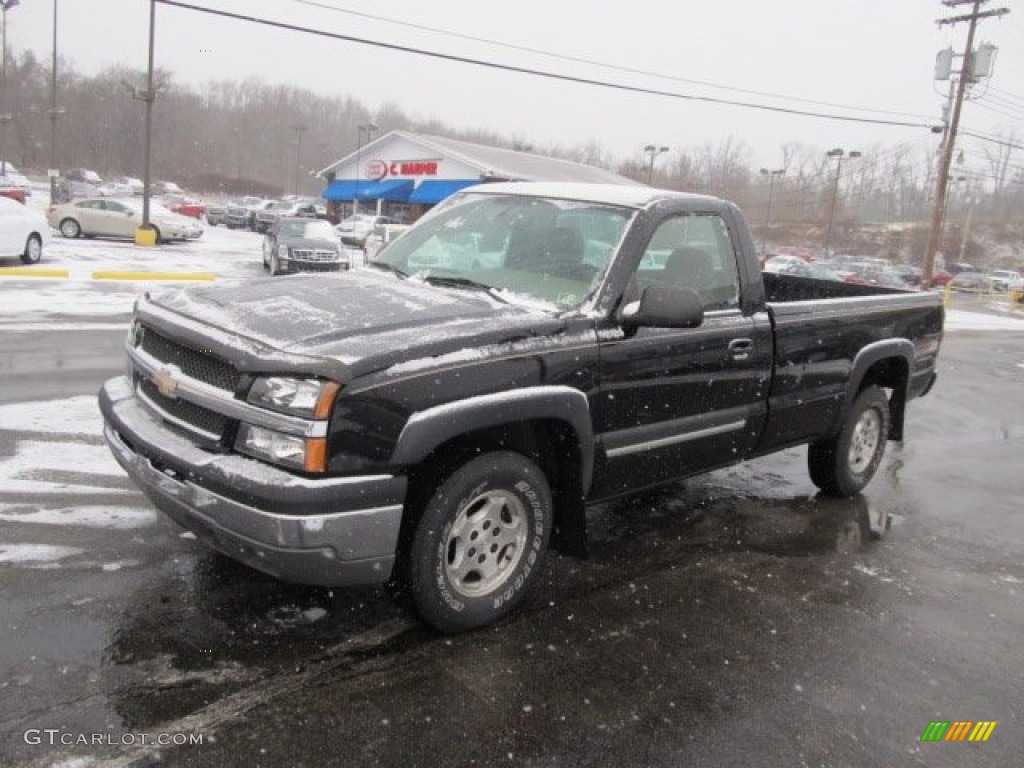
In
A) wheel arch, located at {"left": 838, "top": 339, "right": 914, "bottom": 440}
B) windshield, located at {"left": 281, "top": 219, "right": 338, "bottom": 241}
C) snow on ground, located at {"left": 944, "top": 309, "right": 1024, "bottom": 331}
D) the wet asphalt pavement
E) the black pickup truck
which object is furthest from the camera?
snow on ground, located at {"left": 944, "top": 309, "right": 1024, "bottom": 331}

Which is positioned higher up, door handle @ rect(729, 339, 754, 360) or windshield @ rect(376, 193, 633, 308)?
windshield @ rect(376, 193, 633, 308)

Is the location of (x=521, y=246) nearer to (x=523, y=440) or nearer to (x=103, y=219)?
(x=523, y=440)

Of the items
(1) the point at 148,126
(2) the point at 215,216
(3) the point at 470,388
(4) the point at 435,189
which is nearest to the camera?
(3) the point at 470,388

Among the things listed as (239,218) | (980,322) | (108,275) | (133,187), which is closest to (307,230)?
(108,275)

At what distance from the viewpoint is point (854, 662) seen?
3568 mm

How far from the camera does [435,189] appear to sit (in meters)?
42.6

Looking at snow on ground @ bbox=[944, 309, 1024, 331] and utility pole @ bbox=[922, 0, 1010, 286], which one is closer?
snow on ground @ bbox=[944, 309, 1024, 331]

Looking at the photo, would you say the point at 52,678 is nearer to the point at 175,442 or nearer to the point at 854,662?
the point at 175,442

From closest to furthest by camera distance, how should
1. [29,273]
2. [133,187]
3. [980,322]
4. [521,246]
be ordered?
[521,246] → [29,273] → [980,322] → [133,187]

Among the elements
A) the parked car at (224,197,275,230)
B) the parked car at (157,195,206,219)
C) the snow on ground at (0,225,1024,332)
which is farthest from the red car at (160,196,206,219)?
the snow on ground at (0,225,1024,332)

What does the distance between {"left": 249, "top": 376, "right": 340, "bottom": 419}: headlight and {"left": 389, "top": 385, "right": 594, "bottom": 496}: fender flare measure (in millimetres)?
305

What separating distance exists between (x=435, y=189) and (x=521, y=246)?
3969 cm

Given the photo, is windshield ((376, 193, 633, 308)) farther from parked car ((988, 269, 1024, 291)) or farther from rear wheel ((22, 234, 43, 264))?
parked car ((988, 269, 1024, 291))

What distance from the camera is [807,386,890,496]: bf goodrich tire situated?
5621 millimetres
